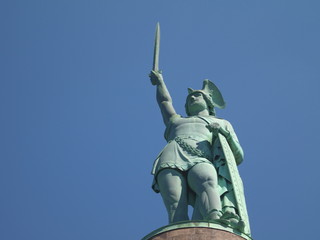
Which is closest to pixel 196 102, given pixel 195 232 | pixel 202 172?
pixel 202 172

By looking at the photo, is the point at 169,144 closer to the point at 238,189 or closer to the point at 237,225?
the point at 238,189

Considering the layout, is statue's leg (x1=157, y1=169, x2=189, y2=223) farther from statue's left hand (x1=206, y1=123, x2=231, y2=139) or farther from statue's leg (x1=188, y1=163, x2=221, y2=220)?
statue's left hand (x1=206, y1=123, x2=231, y2=139)

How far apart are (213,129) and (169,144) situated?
944 mm

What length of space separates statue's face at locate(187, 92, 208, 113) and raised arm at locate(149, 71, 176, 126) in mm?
404

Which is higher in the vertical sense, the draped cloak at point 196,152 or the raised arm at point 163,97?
the raised arm at point 163,97

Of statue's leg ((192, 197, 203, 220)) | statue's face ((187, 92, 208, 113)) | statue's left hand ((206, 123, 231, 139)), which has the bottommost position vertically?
statue's leg ((192, 197, 203, 220))

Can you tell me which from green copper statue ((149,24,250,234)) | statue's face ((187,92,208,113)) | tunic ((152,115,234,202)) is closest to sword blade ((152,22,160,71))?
statue's face ((187,92,208,113))

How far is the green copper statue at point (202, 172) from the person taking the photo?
16.0m

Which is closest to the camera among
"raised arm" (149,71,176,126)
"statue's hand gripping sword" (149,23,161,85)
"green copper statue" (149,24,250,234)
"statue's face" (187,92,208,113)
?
"green copper statue" (149,24,250,234)

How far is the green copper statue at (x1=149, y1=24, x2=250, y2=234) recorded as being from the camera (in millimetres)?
16047

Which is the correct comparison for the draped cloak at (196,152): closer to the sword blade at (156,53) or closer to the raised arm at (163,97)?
the raised arm at (163,97)

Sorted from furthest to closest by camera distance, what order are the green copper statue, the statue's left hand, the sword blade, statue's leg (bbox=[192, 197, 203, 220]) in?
the sword blade < the statue's left hand < statue's leg (bbox=[192, 197, 203, 220]) < the green copper statue

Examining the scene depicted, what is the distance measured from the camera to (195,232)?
14492 millimetres

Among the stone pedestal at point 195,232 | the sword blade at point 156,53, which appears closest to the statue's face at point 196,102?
the sword blade at point 156,53
